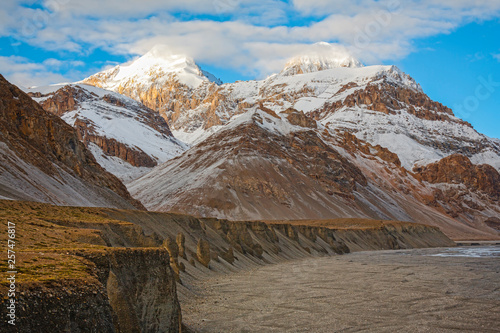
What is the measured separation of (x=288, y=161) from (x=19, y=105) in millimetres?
120793

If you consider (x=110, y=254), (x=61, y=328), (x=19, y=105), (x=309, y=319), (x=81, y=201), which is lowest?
(x=309, y=319)

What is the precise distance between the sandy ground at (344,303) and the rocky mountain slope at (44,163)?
33207mm

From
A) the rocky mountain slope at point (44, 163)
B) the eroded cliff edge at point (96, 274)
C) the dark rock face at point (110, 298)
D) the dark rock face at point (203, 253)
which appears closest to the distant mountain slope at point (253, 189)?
the rocky mountain slope at point (44, 163)

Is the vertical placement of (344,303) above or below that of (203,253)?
below

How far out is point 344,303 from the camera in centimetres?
3042

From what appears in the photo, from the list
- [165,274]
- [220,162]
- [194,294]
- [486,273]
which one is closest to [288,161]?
[220,162]

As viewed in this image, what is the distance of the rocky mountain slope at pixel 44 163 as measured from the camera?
64.1 m

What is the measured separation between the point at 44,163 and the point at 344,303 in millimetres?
61237

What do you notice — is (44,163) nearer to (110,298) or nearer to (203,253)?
(203,253)

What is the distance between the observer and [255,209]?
158m

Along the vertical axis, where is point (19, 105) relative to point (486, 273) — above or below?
above

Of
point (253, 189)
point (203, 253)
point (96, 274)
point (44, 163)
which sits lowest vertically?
point (96, 274)

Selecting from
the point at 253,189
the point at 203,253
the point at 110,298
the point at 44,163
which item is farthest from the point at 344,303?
the point at 253,189

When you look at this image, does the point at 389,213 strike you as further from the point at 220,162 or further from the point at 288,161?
the point at 220,162
